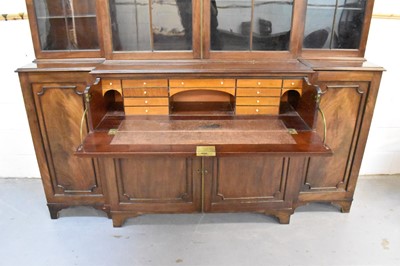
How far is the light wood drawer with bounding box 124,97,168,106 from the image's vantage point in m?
1.82

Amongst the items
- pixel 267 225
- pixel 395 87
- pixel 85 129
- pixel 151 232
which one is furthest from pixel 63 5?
pixel 395 87

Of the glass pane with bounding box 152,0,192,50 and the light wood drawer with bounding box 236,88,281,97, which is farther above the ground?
the glass pane with bounding box 152,0,192,50

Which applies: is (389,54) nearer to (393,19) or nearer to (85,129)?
(393,19)

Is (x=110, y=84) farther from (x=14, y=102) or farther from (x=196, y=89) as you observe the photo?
(x=14, y=102)

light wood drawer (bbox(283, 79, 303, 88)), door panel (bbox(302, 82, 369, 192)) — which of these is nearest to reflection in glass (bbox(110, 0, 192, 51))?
light wood drawer (bbox(283, 79, 303, 88))

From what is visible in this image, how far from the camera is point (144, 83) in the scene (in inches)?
70.4

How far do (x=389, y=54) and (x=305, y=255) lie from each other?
5.26 feet

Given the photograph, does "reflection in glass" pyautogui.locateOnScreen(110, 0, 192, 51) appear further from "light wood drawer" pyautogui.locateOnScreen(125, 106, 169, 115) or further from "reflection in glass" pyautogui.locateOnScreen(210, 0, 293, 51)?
"light wood drawer" pyautogui.locateOnScreen(125, 106, 169, 115)

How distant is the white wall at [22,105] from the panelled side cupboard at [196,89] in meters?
0.40

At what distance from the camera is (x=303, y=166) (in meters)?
2.04

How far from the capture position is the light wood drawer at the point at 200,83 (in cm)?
179

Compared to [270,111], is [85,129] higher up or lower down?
lower down

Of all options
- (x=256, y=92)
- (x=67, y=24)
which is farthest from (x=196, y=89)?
(x=67, y=24)

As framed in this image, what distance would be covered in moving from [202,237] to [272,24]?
1.46 meters
